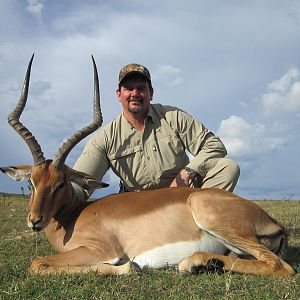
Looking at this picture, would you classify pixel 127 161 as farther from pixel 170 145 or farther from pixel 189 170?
pixel 189 170

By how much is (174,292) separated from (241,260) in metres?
1.03

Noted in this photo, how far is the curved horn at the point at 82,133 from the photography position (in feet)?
19.5

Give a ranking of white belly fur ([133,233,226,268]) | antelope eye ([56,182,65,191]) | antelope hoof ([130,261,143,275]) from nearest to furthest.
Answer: antelope hoof ([130,261,143,275])
white belly fur ([133,233,226,268])
antelope eye ([56,182,65,191])

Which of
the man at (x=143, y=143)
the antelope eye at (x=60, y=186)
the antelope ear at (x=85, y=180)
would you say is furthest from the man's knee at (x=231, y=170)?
the antelope eye at (x=60, y=186)

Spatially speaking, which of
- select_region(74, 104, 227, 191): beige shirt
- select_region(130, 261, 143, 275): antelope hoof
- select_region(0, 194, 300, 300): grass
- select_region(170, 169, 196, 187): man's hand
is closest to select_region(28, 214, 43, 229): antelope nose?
select_region(0, 194, 300, 300): grass

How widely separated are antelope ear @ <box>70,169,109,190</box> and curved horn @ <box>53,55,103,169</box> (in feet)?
0.84

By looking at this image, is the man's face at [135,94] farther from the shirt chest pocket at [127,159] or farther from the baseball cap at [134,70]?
the shirt chest pocket at [127,159]

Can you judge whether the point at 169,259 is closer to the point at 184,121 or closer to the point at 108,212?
the point at 108,212

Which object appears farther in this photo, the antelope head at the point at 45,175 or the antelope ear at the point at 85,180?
the antelope ear at the point at 85,180

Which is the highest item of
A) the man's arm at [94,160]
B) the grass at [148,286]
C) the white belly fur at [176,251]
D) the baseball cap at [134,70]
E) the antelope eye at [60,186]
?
the baseball cap at [134,70]

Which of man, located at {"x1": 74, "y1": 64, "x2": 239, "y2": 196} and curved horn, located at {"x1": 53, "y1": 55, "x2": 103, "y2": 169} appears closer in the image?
curved horn, located at {"x1": 53, "y1": 55, "x2": 103, "y2": 169}

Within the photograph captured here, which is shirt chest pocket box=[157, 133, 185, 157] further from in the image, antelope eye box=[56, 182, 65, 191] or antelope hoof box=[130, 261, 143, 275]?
antelope hoof box=[130, 261, 143, 275]

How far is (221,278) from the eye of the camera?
4.52m

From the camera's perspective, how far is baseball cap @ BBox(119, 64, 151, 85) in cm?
765
